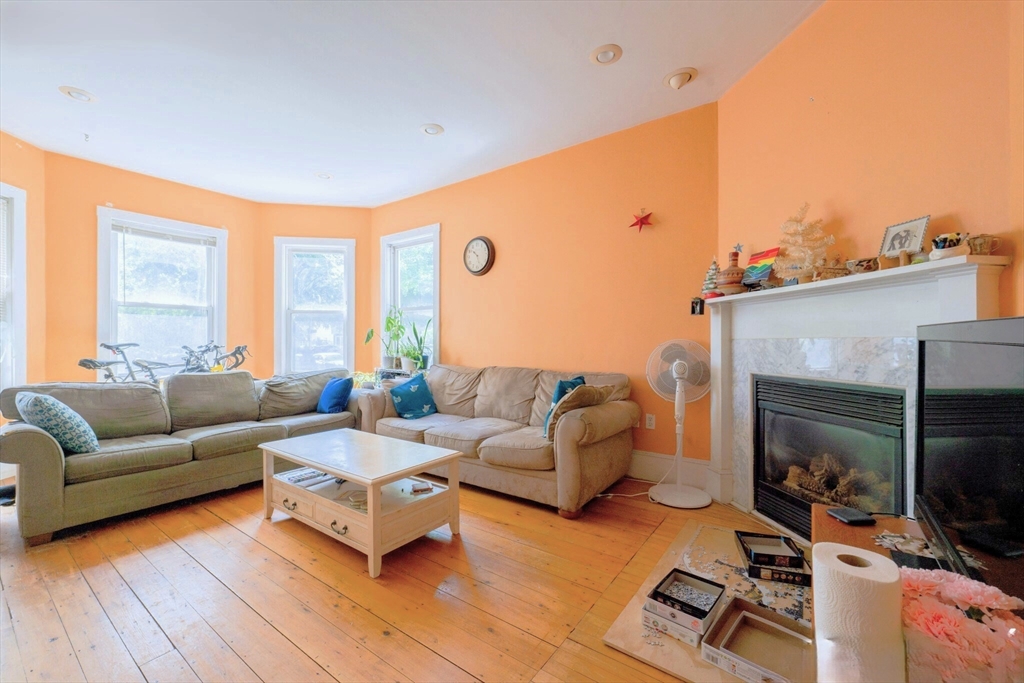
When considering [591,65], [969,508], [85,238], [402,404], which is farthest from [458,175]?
[969,508]

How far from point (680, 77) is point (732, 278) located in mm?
1250

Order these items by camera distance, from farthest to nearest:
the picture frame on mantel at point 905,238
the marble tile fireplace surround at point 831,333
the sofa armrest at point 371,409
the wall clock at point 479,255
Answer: the wall clock at point 479,255, the sofa armrest at point 371,409, the picture frame on mantel at point 905,238, the marble tile fireplace surround at point 831,333

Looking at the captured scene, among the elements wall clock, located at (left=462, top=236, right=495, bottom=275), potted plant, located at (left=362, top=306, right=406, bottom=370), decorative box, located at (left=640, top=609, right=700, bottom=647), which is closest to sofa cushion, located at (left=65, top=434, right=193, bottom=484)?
potted plant, located at (left=362, top=306, right=406, bottom=370)

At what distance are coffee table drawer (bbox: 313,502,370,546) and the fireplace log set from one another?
7.39 feet

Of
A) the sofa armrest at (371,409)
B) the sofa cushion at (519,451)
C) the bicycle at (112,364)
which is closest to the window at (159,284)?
the bicycle at (112,364)

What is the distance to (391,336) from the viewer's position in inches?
184

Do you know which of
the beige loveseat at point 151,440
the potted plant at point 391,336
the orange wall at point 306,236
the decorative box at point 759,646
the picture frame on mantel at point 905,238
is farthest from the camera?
the orange wall at point 306,236

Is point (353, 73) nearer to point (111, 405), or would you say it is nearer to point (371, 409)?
point (371, 409)

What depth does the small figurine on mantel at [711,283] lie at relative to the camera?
2643 millimetres

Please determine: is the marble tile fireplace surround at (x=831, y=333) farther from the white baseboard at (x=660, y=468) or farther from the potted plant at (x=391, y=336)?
the potted plant at (x=391, y=336)

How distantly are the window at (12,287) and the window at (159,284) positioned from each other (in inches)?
19.7

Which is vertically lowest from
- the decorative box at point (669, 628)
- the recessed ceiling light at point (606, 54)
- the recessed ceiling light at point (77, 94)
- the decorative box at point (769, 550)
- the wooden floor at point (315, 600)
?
the wooden floor at point (315, 600)

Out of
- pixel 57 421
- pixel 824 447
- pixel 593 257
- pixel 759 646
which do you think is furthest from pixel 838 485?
pixel 57 421

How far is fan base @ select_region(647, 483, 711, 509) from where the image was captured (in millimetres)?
2637
